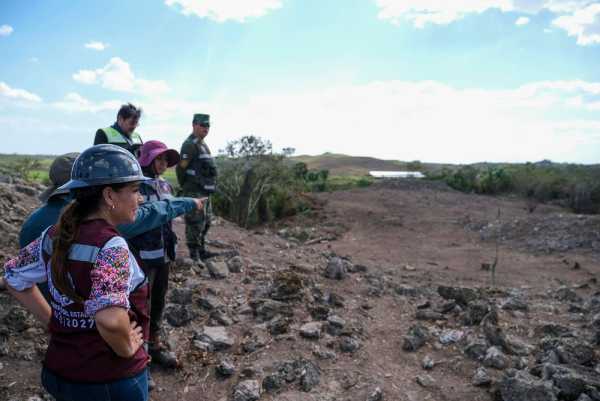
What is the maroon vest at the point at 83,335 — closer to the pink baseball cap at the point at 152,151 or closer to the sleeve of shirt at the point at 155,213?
the sleeve of shirt at the point at 155,213

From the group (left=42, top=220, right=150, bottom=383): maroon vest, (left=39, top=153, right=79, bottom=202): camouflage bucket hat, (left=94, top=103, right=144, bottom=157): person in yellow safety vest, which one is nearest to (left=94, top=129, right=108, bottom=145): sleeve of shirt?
(left=94, top=103, right=144, bottom=157): person in yellow safety vest

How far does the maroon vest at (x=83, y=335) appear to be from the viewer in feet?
5.01

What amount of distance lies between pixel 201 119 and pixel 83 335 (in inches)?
162

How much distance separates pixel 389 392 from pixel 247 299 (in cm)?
203

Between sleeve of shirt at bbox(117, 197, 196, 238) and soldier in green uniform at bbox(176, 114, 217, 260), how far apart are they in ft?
9.55

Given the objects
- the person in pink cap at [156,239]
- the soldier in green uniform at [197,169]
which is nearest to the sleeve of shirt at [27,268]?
the person in pink cap at [156,239]

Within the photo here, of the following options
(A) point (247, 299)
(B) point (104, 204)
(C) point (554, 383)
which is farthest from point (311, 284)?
(B) point (104, 204)

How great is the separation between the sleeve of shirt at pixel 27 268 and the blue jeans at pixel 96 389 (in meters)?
0.35

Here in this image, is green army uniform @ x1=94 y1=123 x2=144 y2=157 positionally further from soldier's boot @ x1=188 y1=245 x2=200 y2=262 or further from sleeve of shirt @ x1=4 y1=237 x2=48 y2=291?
soldier's boot @ x1=188 y1=245 x2=200 y2=262

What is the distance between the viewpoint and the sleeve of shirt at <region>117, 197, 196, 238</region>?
8.20 ft

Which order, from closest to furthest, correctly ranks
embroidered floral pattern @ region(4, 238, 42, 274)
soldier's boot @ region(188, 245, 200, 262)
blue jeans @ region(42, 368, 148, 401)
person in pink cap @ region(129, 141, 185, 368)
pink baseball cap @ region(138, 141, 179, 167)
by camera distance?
blue jeans @ region(42, 368, 148, 401), embroidered floral pattern @ region(4, 238, 42, 274), person in pink cap @ region(129, 141, 185, 368), pink baseball cap @ region(138, 141, 179, 167), soldier's boot @ region(188, 245, 200, 262)

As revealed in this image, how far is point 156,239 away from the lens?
3055 millimetres

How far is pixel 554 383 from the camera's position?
3553mm

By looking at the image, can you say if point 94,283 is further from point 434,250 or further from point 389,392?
point 434,250
